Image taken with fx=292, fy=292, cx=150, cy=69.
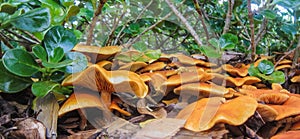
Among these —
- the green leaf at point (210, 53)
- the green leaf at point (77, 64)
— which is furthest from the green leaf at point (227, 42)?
the green leaf at point (77, 64)

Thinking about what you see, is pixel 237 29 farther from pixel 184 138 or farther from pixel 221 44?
pixel 184 138

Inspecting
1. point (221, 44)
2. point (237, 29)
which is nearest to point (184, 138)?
point (221, 44)

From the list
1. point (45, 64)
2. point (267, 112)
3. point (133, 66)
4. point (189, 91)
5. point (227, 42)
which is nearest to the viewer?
point (45, 64)

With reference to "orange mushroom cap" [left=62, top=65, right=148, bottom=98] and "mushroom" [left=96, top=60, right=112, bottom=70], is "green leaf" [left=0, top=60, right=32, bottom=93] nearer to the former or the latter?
"orange mushroom cap" [left=62, top=65, right=148, bottom=98]

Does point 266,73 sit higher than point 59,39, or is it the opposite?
point 59,39

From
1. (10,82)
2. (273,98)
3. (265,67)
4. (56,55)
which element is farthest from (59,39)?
(265,67)

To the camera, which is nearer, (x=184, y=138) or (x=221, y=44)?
(x=184, y=138)

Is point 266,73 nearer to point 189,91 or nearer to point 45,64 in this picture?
point 189,91

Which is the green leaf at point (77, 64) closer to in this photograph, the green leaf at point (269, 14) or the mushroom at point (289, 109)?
the mushroom at point (289, 109)
